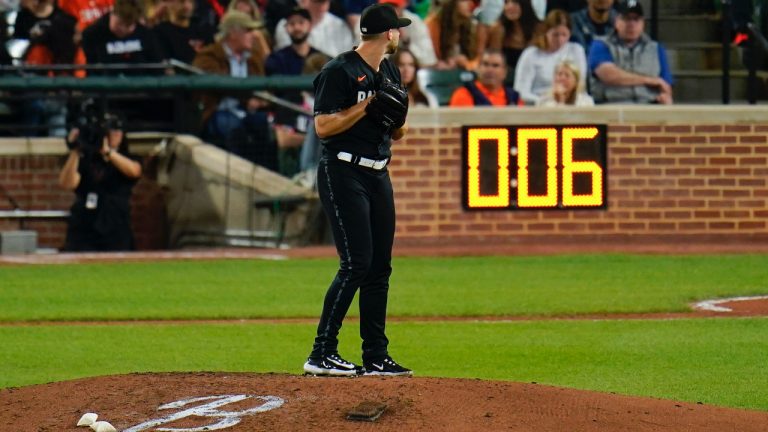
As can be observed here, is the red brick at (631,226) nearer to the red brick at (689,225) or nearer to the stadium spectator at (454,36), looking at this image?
the red brick at (689,225)

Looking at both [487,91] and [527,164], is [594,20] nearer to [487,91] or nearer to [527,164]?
[487,91]

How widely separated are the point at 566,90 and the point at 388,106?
10183mm

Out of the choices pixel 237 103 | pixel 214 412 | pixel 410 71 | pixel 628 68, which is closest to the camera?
pixel 214 412

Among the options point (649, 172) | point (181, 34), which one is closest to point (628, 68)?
point (649, 172)

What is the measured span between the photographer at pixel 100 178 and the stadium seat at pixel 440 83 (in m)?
3.38

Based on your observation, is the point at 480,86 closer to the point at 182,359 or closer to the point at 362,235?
the point at 182,359

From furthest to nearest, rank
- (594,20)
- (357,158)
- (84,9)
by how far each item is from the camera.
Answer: (84,9), (594,20), (357,158)

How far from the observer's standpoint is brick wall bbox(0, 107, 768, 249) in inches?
709

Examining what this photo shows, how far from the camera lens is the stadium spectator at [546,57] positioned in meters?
18.4

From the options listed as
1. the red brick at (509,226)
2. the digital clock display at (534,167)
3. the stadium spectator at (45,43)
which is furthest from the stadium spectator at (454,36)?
the stadium spectator at (45,43)

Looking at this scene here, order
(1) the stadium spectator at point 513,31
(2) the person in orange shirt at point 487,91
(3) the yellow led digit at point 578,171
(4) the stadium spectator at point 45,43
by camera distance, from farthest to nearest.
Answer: (1) the stadium spectator at point 513,31 → (4) the stadium spectator at point 45,43 → (2) the person in orange shirt at point 487,91 → (3) the yellow led digit at point 578,171

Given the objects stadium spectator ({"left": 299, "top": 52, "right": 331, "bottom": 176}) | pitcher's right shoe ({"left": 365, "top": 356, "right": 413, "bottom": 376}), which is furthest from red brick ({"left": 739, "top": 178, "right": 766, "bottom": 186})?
pitcher's right shoe ({"left": 365, "top": 356, "right": 413, "bottom": 376})

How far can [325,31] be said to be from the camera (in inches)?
771

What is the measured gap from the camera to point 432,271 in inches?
617
